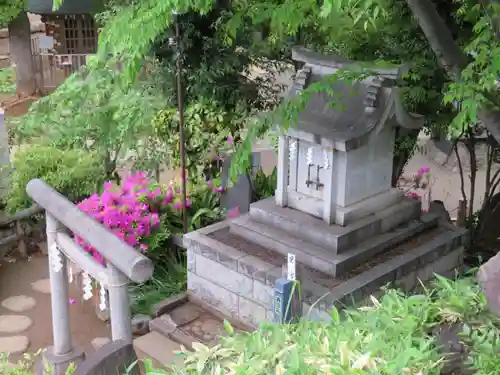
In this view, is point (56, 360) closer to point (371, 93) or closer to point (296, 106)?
point (296, 106)

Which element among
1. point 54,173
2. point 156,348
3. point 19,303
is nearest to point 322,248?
point 156,348

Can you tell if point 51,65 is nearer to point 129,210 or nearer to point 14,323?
point 129,210

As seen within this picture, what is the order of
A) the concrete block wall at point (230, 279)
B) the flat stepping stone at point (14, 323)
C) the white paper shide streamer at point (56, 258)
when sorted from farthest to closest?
the flat stepping stone at point (14, 323) < the concrete block wall at point (230, 279) < the white paper shide streamer at point (56, 258)

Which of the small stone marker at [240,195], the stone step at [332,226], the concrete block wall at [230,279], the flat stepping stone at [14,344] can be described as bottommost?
the flat stepping stone at [14,344]

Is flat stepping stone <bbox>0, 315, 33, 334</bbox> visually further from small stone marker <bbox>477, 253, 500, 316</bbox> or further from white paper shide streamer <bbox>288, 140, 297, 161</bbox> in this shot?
small stone marker <bbox>477, 253, 500, 316</bbox>

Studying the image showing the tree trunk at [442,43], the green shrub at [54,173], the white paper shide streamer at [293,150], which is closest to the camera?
the tree trunk at [442,43]

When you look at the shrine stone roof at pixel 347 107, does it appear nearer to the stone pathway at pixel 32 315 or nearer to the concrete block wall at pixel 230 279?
the concrete block wall at pixel 230 279

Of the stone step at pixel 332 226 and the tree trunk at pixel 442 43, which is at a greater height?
the tree trunk at pixel 442 43

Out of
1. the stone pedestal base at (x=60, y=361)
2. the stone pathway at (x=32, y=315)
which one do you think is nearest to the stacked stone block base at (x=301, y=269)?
the stone pathway at (x=32, y=315)

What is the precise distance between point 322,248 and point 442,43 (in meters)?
2.62

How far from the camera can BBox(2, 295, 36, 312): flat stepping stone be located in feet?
26.7

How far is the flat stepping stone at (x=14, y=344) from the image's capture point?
23.9 feet

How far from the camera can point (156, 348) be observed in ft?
22.3

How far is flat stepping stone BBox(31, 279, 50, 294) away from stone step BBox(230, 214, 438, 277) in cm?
282
